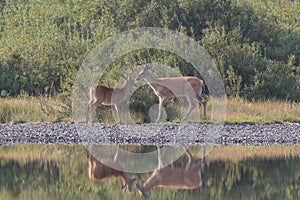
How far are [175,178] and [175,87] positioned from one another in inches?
315

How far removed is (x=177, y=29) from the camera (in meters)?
26.9

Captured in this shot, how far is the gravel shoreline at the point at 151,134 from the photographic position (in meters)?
18.3

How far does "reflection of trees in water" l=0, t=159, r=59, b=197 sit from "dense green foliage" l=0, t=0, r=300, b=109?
6.98 metres

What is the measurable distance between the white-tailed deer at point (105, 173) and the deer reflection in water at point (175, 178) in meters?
0.29

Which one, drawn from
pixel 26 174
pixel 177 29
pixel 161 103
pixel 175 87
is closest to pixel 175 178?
pixel 26 174

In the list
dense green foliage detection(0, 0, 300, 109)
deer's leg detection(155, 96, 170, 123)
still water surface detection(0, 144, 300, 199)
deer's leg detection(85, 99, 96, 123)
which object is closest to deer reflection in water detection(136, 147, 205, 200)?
still water surface detection(0, 144, 300, 199)

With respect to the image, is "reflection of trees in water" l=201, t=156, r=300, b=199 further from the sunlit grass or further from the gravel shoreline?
the sunlit grass

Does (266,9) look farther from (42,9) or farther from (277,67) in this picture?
(42,9)

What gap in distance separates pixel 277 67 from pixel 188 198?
1368 cm

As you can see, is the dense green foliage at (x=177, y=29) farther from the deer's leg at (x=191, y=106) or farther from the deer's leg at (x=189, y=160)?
the deer's leg at (x=189, y=160)

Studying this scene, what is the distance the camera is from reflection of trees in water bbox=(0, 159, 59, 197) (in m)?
13.1

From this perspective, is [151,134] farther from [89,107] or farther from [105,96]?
[89,107]

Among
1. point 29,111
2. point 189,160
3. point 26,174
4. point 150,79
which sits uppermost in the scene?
point 150,79

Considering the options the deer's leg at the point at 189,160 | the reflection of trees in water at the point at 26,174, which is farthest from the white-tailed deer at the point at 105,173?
the deer's leg at the point at 189,160
